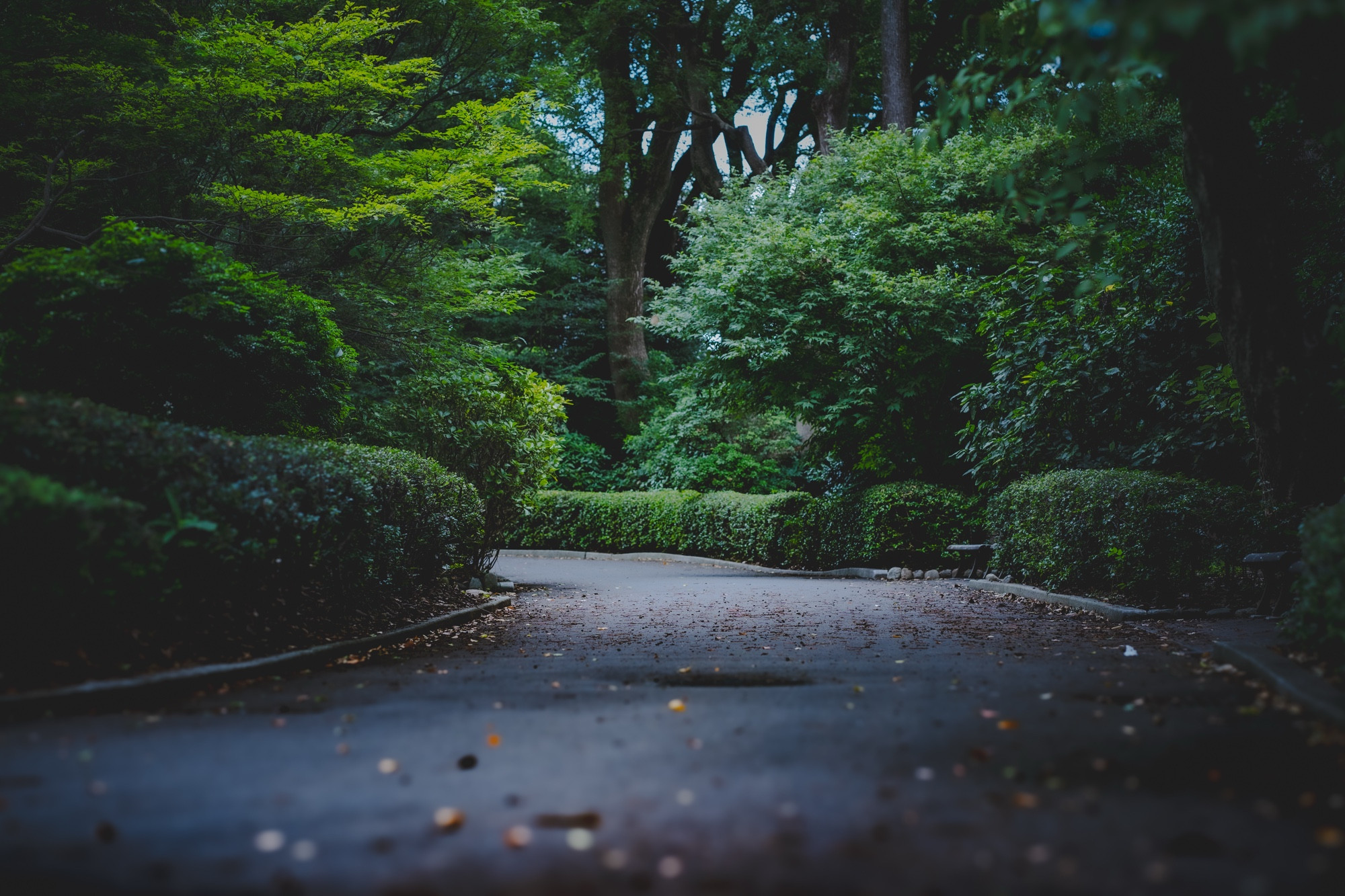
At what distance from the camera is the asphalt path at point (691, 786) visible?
2.79 m

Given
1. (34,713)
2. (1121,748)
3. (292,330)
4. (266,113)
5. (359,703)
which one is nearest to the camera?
(1121,748)

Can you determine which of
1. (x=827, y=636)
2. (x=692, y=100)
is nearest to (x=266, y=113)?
(x=827, y=636)

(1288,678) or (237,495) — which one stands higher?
(237,495)

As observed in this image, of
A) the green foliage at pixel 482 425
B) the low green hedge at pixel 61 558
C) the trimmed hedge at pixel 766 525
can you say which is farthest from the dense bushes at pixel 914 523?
the low green hedge at pixel 61 558

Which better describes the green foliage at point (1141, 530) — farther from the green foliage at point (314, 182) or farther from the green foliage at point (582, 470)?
the green foliage at point (582, 470)

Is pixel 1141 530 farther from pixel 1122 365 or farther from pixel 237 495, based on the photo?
pixel 237 495

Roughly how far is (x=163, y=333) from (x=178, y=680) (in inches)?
184

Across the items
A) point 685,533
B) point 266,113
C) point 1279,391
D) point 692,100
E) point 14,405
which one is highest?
point 692,100

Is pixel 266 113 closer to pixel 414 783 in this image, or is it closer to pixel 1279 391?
pixel 414 783

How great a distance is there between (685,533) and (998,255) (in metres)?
10.7

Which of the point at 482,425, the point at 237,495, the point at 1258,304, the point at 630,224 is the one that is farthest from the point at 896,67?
the point at 237,495

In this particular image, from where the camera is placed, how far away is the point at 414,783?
147 inches

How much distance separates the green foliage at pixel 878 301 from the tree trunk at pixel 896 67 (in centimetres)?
285

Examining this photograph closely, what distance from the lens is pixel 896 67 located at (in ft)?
78.1
